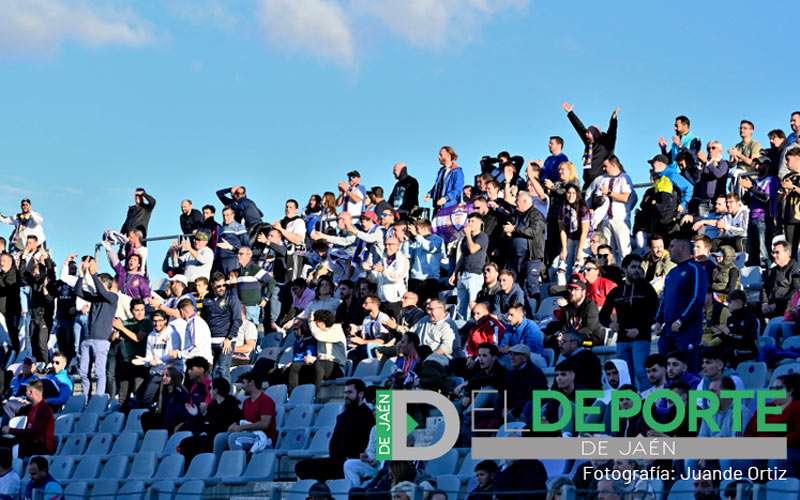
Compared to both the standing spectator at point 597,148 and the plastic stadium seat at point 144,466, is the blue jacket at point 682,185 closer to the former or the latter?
the standing spectator at point 597,148

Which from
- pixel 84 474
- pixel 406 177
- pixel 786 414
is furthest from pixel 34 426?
pixel 786 414

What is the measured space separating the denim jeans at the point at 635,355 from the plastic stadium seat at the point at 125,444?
5402 mm

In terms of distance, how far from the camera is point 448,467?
532 inches

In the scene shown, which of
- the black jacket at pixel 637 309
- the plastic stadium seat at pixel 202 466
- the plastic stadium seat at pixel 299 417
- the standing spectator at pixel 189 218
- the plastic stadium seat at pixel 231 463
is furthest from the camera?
the standing spectator at pixel 189 218

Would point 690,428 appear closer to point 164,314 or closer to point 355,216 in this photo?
point 164,314

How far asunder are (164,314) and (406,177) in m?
4.42

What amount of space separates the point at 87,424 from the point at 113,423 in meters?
0.50

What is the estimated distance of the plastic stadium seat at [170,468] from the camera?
1568 cm

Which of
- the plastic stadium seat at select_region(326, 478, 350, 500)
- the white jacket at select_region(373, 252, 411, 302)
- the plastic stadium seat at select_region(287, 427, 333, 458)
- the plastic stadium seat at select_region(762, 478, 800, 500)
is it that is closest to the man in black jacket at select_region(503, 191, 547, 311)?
the white jacket at select_region(373, 252, 411, 302)

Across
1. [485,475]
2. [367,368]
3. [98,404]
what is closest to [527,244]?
[367,368]

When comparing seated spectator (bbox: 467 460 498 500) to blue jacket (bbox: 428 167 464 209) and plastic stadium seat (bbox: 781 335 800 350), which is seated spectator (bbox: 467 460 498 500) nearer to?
plastic stadium seat (bbox: 781 335 800 350)

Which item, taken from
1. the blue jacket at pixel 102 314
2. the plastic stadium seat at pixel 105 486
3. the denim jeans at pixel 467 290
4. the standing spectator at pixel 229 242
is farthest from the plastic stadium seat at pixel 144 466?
the standing spectator at pixel 229 242

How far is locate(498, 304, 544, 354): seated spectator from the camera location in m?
15.5

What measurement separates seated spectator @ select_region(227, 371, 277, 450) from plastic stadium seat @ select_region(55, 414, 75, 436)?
3753 millimetres
